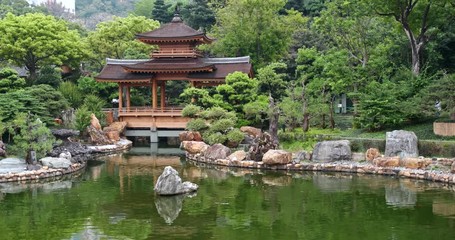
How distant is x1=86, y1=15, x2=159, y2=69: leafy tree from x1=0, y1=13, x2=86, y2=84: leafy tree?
441 centimetres

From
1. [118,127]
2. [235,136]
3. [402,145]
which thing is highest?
[118,127]

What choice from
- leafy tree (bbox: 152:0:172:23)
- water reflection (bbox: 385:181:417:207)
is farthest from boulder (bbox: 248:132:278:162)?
leafy tree (bbox: 152:0:172:23)

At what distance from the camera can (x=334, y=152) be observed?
2369 centimetres

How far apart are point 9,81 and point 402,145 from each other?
73.2 feet

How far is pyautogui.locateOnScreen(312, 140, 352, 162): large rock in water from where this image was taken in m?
23.7

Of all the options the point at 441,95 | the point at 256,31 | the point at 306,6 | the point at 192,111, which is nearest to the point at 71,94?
the point at 192,111

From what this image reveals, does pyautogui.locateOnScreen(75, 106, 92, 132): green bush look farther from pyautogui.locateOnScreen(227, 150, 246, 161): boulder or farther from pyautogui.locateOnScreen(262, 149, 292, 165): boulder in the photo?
pyautogui.locateOnScreen(262, 149, 292, 165): boulder

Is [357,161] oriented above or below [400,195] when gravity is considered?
above

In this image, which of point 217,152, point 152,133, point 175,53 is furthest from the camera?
point 175,53

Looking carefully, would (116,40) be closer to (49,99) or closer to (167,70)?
(167,70)

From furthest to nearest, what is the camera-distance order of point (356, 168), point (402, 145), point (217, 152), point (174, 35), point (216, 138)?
1. point (174, 35)
2. point (216, 138)
3. point (217, 152)
4. point (402, 145)
5. point (356, 168)

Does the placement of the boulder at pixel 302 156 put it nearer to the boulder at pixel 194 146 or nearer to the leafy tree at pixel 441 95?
the boulder at pixel 194 146

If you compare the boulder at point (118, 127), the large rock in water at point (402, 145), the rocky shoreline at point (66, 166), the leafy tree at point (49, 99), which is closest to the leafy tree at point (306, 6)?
the boulder at point (118, 127)

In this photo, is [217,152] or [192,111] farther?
[192,111]
